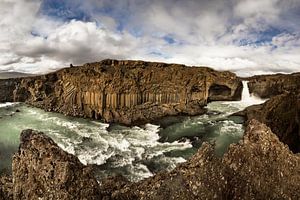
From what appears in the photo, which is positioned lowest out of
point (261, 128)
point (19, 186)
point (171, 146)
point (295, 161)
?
point (171, 146)

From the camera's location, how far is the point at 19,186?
271 inches

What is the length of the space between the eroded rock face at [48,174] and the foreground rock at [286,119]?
20.7m

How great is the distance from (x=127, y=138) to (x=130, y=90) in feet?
51.9

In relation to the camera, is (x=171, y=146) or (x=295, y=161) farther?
(x=171, y=146)

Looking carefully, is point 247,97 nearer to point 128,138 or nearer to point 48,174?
point 128,138

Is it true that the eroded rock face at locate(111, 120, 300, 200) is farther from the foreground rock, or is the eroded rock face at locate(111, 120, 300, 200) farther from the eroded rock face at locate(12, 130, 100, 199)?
the foreground rock

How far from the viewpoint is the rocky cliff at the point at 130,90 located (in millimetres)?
50356

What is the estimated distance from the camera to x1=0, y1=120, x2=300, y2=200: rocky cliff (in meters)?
6.00

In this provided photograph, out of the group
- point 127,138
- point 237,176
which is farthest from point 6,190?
point 127,138

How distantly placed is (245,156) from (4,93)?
252 feet

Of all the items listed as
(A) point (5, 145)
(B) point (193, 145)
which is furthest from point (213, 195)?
(A) point (5, 145)

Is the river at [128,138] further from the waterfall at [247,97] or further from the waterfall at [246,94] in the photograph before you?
the waterfall at [246,94]

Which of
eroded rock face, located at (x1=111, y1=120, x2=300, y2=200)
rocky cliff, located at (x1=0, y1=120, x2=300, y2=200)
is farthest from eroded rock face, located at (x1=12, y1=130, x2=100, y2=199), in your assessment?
eroded rock face, located at (x1=111, y1=120, x2=300, y2=200)

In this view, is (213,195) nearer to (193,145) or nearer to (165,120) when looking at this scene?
(193,145)
